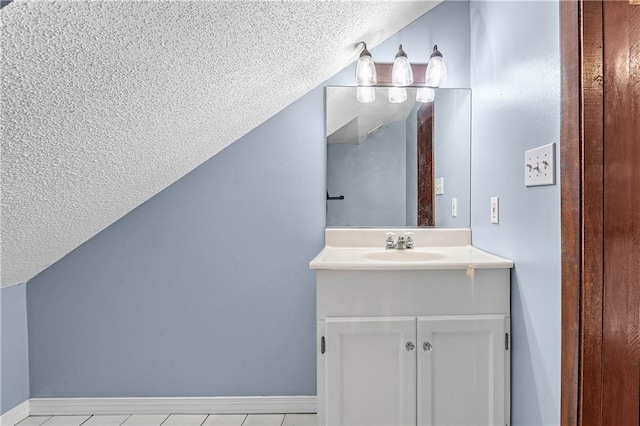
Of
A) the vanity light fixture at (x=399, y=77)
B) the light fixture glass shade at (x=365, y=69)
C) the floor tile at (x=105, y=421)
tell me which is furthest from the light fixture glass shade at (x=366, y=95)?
the floor tile at (x=105, y=421)

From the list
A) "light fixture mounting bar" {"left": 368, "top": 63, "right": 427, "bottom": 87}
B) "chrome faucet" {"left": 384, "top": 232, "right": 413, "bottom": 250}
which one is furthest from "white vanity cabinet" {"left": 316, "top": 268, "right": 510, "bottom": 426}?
"light fixture mounting bar" {"left": 368, "top": 63, "right": 427, "bottom": 87}

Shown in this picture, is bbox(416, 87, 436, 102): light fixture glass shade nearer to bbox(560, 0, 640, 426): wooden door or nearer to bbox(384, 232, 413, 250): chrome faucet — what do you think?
bbox(384, 232, 413, 250): chrome faucet

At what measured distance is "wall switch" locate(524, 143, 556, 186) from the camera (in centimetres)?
114

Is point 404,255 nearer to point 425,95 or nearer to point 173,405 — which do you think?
point 425,95

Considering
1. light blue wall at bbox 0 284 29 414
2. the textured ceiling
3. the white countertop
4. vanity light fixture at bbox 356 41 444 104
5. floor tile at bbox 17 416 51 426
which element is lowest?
floor tile at bbox 17 416 51 426

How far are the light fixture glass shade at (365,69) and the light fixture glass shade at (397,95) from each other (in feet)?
0.54

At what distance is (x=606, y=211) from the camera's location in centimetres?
101

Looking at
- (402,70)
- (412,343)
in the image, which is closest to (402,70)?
(402,70)

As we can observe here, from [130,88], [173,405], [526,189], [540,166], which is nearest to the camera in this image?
[130,88]

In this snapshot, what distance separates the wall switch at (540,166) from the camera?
1138 mm

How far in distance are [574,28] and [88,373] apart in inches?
94.9

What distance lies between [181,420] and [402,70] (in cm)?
197

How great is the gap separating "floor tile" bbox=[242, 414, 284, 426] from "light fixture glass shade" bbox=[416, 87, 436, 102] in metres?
1.72

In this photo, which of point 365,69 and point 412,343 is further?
point 365,69
